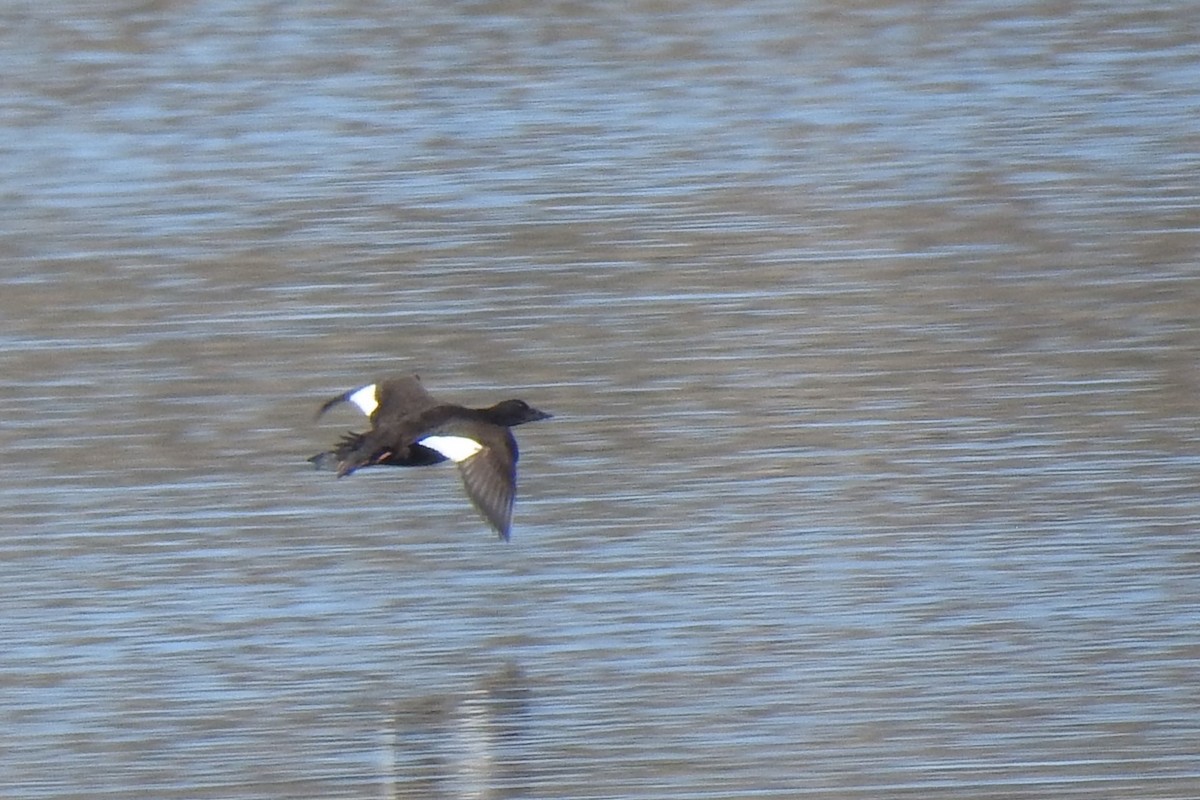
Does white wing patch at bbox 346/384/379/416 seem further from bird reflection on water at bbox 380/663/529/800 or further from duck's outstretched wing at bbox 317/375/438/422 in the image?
bird reflection on water at bbox 380/663/529/800

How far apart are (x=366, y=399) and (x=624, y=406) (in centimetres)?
94

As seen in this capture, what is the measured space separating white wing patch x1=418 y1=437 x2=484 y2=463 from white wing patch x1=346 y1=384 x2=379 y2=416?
0.38 metres

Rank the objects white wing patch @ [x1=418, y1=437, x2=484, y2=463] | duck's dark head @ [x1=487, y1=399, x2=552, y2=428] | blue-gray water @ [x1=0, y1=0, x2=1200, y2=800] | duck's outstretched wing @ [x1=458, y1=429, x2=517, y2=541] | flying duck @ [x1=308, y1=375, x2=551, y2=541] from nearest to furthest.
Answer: blue-gray water @ [x1=0, y1=0, x2=1200, y2=800] → duck's outstretched wing @ [x1=458, y1=429, x2=517, y2=541] → flying duck @ [x1=308, y1=375, x2=551, y2=541] → white wing patch @ [x1=418, y1=437, x2=484, y2=463] → duck's dark head @ [x1=487, y1=399, x2=552, y2=428]

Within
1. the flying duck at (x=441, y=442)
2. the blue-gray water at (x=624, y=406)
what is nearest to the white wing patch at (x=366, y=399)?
the flying duck at (x=441, y=442)

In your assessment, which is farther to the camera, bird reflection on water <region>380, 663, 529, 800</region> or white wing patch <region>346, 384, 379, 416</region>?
white wing patch <region>346, 384, 379, 416</region>

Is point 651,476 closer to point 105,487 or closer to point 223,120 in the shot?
point 105,487

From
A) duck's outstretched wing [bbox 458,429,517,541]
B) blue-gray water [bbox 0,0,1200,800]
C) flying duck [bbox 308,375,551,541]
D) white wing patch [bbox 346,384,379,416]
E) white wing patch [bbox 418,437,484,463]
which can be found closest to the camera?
blue-gray water [bbox 0,0,1200,800]

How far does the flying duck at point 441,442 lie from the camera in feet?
20.2

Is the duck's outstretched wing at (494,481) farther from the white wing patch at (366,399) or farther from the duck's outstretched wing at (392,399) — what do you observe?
the white wing patch at (366,399)

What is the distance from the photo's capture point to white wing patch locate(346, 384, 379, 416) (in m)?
6.79

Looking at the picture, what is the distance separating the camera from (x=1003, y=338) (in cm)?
793

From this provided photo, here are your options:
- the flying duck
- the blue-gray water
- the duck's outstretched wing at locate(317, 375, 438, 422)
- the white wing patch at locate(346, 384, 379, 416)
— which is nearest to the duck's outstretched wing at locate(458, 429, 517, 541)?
the flying duck

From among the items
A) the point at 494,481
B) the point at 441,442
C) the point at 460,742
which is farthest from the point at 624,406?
the point at 460,742

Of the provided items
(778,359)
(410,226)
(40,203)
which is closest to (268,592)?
(778,359)
